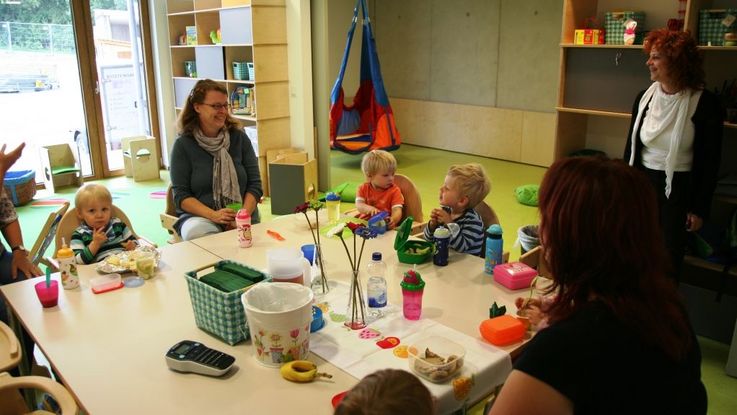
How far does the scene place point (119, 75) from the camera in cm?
674

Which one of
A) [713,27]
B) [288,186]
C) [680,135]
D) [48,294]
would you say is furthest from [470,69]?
[48,294]

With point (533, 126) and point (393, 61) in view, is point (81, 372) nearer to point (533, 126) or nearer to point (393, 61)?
point (533, 126)

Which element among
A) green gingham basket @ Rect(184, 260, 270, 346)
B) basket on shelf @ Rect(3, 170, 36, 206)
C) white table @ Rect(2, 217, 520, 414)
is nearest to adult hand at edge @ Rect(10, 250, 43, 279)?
white table @ Rect(2, 217, 520, 414)

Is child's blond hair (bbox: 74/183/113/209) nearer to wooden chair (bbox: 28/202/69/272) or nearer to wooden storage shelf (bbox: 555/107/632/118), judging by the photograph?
wooden chair (bbox: 28/202/69/272)

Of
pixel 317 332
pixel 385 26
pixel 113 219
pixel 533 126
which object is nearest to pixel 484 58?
pixel 533 126

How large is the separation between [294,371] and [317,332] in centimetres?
26

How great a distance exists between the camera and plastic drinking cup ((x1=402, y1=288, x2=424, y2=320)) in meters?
1.87

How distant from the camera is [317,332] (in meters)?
1.80

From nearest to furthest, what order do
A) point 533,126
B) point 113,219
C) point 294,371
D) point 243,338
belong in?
point 294,371
point 243,338
point 113,219
point 533,126

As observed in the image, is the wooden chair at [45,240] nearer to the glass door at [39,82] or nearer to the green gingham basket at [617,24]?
the green gingham basket at [617,24]

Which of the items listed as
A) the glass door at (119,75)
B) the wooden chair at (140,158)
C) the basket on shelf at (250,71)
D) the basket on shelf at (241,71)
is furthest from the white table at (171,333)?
the glass door at (119,75)

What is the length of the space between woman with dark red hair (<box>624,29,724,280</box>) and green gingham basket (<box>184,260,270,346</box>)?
82.1 inches

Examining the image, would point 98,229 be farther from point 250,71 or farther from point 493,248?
point 250,71

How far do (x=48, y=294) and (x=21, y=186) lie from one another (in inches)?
170
